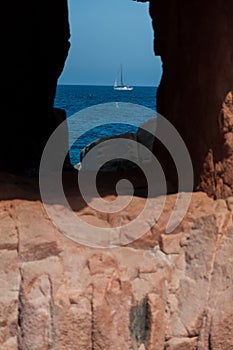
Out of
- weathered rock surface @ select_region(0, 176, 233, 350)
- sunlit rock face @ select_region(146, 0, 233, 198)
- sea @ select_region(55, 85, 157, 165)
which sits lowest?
weathered rock surface @ select_region(0, 176, 233, 350)

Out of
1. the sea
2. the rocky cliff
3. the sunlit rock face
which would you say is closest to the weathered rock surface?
the rocky cliff

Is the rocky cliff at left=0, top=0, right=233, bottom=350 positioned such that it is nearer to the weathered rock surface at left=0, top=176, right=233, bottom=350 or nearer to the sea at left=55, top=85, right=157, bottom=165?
the weathered rock surface at left=0, top=176, right=233, bottom=350

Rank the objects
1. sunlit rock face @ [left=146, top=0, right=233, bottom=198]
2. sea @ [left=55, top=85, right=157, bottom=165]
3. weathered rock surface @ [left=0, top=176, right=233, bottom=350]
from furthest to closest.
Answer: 1. sea @ [left=55, top=85, right=157, bottom=165]
2. sunlit rock face @ [left=146, top=0, right=233, bottom=198]
3. weathered rock surface @ [left=0, top=176, right=233, bottom=350]

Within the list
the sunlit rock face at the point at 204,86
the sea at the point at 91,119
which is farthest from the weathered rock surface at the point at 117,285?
the sea at the point at 91,119

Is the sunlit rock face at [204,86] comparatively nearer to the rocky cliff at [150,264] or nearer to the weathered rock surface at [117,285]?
the rocky cliff at [150,264]

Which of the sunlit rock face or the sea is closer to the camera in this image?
the sunlit rock face

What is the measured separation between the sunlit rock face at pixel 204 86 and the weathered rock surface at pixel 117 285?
0.19m

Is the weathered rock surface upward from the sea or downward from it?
downward

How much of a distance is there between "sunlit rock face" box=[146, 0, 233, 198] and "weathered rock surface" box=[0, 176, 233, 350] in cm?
19

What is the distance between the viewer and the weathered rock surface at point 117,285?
7.75 feet

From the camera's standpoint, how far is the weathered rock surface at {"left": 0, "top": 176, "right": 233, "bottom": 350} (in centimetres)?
236

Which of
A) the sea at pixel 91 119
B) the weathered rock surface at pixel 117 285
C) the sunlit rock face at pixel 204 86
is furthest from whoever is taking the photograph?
the sea at pixel 91 119

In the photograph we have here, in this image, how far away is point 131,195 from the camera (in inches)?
113

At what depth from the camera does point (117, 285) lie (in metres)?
2.44
